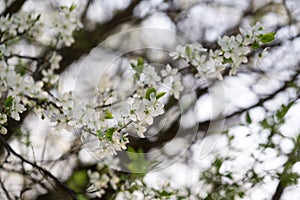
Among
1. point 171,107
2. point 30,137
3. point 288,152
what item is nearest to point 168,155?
point 171,107

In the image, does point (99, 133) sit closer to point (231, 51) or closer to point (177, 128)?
point (231, 51)

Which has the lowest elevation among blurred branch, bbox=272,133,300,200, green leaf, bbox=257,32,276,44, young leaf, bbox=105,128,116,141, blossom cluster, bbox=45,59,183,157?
young leaf, bbox=105,128,116,141

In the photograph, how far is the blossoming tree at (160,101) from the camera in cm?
84

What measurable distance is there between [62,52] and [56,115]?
57cm

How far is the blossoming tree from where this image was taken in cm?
84

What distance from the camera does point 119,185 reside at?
99 centimetres

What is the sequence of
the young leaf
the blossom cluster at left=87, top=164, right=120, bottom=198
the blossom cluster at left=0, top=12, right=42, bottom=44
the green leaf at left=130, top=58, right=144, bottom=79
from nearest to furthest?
the young leaf → the green leaf at left=130, top=58, right=144, bottom=79 → the blossom cluster at left=0, top=12, right=42, bottom=44 → the blossom cluster at left=87, top=164, right=120, bottom=198

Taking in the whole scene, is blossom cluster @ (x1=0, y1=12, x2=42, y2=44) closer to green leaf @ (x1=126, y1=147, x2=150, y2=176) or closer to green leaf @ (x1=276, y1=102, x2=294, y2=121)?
green leaf @ (x1=126, y1=147, x2=150, y2=176)

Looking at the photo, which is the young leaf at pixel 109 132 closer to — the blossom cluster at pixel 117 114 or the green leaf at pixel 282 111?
Result: the blossom cluster at pixel 117 114

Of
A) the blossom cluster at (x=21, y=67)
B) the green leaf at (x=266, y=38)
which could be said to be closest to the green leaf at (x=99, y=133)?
the blossom cluster at (x=21, y=67)

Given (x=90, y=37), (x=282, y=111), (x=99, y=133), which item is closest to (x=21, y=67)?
(x=90, y=37)

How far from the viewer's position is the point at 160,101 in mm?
806

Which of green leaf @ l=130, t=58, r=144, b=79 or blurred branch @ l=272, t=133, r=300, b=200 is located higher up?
blurred branch @ l=272, t=133, r=300, b=200

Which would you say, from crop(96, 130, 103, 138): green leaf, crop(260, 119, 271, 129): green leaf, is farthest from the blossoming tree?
crop(96, 130, 103, 138): green leaf
